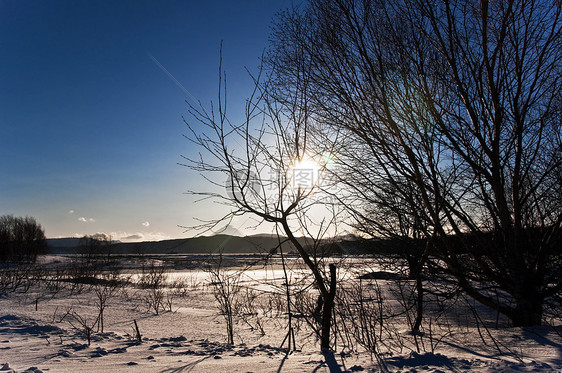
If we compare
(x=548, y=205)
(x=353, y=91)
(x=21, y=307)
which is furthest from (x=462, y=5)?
(x=21, y=307)

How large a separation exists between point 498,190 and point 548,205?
184cm

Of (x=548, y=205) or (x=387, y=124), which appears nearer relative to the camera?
(x=387, y=124)

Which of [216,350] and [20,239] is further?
[20,239]

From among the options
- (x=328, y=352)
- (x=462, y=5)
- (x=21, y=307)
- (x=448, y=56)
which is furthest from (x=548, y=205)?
(x=21, y=307)

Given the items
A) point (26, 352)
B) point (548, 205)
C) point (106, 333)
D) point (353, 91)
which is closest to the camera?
point (26, 352)

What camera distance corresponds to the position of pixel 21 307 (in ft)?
21.0

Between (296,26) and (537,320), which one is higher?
(296,26)

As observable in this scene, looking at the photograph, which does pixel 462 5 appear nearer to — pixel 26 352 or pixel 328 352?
pixel 328 352

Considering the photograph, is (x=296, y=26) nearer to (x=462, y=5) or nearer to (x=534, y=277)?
(x=462, y=5)

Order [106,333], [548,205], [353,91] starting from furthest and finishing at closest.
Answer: [548,205] < [353,91] < [106,333]

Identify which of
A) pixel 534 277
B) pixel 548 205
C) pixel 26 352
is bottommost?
pixel 26 352

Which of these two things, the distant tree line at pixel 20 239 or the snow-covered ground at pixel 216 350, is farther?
the distant tree line at pixel 20 239

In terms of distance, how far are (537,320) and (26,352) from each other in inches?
235

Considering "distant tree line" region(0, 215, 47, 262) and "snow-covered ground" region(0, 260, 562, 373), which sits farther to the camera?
"distant tree line" region(0, 215, 47, 262)
